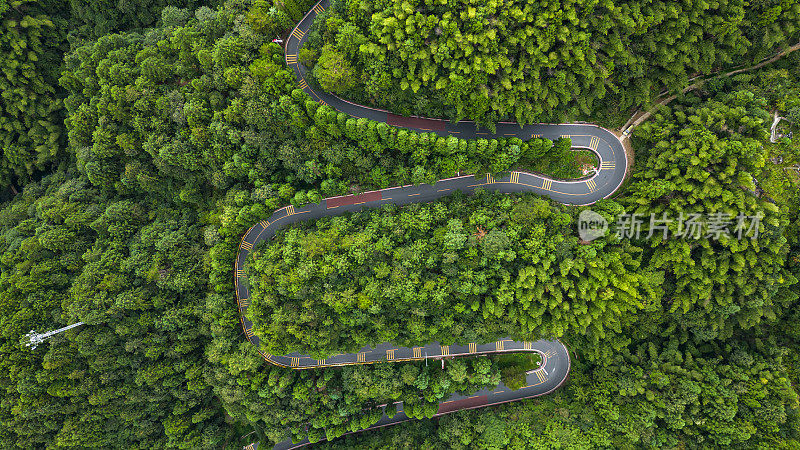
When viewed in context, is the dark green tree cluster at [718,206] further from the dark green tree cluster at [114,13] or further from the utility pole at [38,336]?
the utility pole at [38,336]

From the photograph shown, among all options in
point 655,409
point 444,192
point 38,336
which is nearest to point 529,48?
point 444,192

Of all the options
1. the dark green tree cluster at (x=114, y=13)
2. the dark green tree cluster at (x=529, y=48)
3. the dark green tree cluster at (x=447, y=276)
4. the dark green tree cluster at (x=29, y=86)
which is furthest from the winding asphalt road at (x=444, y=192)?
the dark green tree cluster at (x=29, y=86)

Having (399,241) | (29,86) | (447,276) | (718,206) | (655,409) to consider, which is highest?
(29,86)

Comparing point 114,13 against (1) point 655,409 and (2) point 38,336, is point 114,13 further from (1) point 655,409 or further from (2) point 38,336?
(1) point 655,409

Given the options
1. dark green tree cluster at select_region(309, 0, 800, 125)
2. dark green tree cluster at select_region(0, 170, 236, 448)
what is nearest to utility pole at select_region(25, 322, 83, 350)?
Answer: dark green tree cluster at select_region(0, 170, 236, 448)

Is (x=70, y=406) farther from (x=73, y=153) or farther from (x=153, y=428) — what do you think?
(x=73, y=153)

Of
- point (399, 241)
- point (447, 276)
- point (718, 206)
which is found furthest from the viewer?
point (399, 241)
